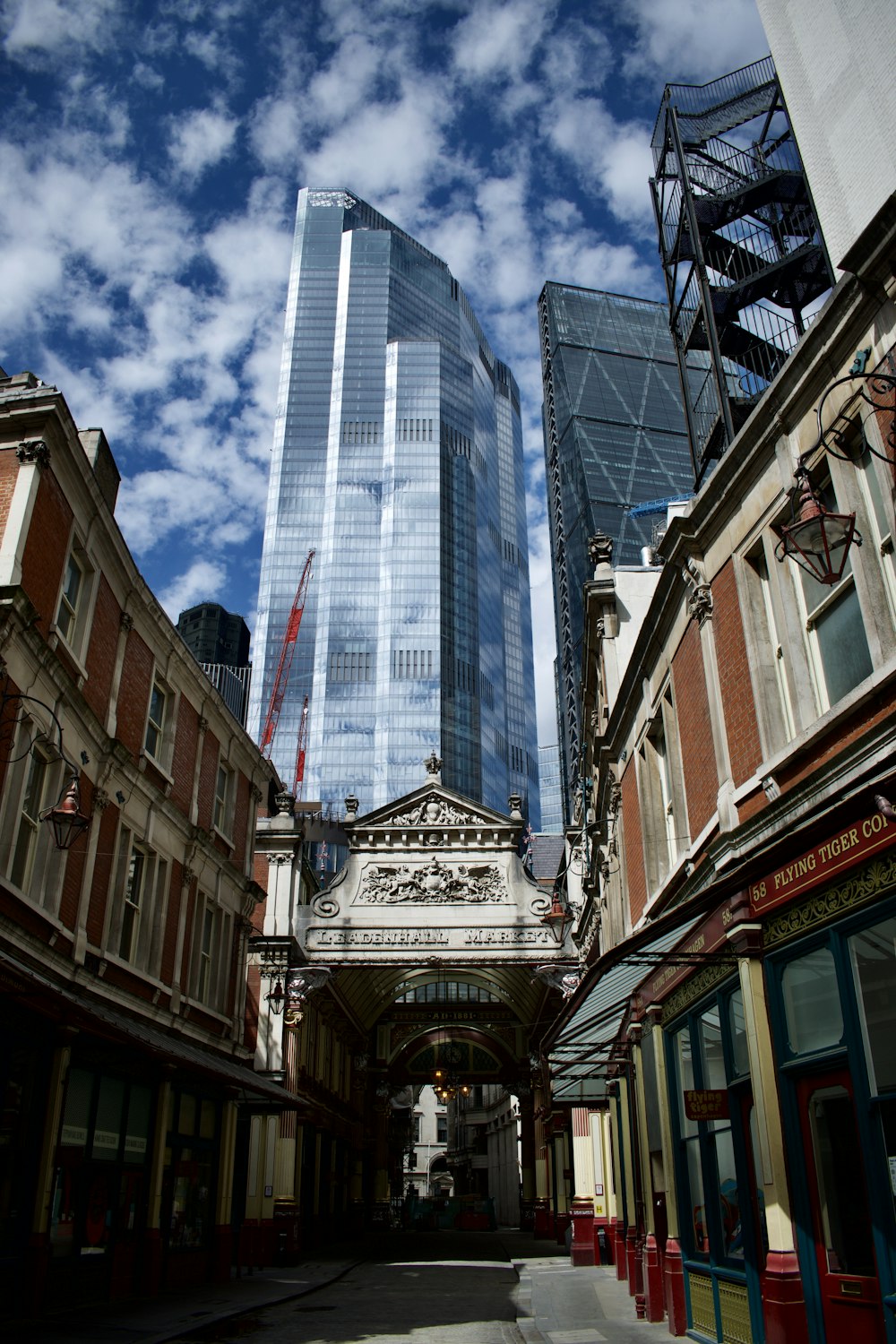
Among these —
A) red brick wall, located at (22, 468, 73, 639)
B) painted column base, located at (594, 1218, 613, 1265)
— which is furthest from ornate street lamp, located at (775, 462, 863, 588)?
painted column base, located at (594, 1218, 613, 1265)

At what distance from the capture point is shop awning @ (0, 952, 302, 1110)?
10.2m

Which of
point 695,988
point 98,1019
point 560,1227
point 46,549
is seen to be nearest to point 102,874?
point 98,1019

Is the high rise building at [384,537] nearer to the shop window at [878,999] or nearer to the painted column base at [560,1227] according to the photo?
the painted column base at [560,1227]

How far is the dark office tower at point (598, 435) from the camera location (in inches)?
4636

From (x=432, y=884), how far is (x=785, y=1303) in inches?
898

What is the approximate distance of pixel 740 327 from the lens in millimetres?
22516

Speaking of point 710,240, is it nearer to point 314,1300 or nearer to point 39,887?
point 39,887

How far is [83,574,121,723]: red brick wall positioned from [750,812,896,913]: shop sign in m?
10.0

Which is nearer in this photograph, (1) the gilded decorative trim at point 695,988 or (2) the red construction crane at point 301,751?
(1) the gilded decorative trim at point 695,988

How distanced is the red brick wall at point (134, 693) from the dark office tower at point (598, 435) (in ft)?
310

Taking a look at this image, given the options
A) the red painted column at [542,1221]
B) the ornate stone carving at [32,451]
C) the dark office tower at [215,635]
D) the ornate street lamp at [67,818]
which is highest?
the dark office tower at [215,635]

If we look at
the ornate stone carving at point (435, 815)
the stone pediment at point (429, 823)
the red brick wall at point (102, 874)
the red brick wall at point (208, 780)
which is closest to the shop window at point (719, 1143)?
the red brick wall at point (102, 874)

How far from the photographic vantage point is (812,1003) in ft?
26.8

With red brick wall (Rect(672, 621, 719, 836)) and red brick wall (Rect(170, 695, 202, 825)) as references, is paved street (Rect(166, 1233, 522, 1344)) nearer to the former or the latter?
red brick wall (Rect(672, 621, 719, 836))
